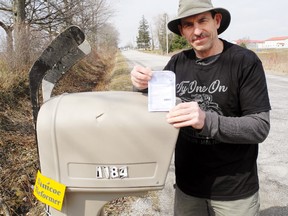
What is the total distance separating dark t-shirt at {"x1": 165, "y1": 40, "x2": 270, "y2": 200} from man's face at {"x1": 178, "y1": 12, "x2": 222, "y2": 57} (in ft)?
0.25

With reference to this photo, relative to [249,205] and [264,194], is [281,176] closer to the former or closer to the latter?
[264,194]

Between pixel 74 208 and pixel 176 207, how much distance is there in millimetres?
687

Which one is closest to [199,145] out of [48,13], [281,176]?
[281,176]

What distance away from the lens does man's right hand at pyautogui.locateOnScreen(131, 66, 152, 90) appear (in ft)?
3.62

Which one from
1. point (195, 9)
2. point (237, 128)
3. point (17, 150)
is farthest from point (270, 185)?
point (17, 150)

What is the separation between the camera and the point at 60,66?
4.17 feet

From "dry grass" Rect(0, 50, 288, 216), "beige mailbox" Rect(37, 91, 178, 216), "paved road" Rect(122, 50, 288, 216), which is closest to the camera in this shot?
"beige mailbox" Rect(37, 91, 178, 216)

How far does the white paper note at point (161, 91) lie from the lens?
106 cm

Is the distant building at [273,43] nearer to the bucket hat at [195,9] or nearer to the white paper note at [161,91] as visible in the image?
the bucket hat at [195,9]

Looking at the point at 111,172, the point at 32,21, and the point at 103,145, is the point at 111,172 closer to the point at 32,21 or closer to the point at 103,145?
the point at 103,145

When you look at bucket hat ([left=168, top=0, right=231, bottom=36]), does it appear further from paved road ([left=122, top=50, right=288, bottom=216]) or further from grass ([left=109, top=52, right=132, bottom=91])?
grass ([left=109, top=52, right=132, bottom=91])

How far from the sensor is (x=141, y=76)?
44.3 inches

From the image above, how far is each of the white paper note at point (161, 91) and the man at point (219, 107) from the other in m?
0.04

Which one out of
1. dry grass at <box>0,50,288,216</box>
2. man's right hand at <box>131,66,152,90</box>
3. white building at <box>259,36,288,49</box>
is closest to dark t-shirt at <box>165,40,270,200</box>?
man's right hand at <box>131,66,152,90</box>
